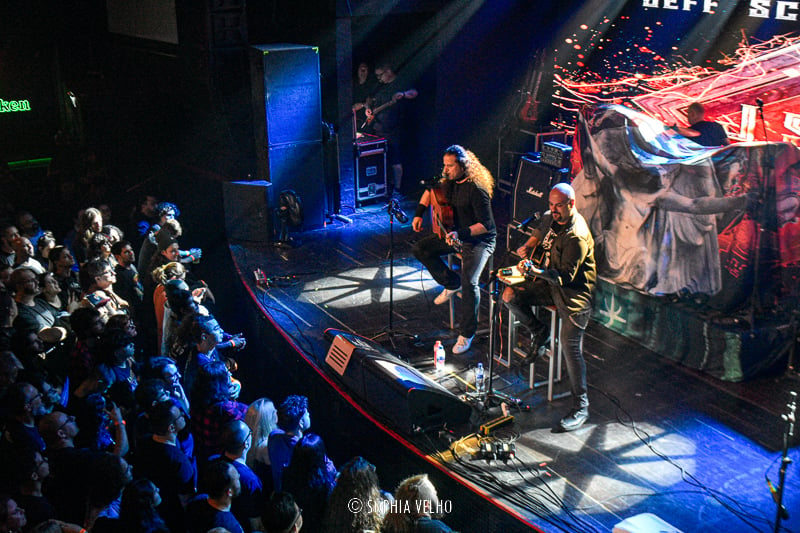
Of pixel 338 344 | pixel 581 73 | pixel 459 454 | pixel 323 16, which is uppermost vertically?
pixel 323 16

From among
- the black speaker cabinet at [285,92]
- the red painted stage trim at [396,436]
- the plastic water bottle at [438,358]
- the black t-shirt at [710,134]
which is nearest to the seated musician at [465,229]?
the plastic water bottle at [438,358]

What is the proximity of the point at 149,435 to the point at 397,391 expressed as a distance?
5.21ft

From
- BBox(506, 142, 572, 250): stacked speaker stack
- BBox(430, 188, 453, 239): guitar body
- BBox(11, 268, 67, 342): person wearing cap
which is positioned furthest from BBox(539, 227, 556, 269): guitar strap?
BBox(11, 268, 67, 342): person wearing cap

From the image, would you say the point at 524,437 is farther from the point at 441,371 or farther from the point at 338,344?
the point at 338,344

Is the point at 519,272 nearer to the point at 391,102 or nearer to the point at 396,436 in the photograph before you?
the point at 396,436

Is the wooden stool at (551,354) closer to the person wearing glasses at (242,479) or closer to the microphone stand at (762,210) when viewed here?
the microphone stand at (762,210)

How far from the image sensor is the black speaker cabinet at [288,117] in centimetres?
889

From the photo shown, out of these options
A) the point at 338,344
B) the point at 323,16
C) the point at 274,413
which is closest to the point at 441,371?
the point at 338,344

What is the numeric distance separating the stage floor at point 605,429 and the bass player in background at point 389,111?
331 cm

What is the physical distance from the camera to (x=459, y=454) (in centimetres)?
496

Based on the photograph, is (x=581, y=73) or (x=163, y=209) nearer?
(x=163, y=209)

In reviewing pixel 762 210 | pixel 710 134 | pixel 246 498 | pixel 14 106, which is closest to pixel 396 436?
pixel 246 498

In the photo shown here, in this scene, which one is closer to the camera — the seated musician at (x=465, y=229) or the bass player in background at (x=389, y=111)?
the seated musician at (x=465, y=229)

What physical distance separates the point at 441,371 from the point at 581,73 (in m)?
4.18
